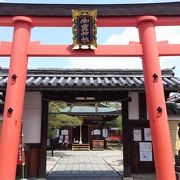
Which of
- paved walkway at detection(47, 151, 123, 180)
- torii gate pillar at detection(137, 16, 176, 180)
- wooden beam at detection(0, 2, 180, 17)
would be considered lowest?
paved walkway at detection(47, 151, 123, 180)

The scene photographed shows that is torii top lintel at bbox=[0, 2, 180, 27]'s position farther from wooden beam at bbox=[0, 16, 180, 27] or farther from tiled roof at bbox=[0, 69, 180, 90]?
tiled roof at bbox=[0, 69, 180, 90]

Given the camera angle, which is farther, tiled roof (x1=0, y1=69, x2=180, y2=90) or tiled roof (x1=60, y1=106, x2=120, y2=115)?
tiled roof (x1=60, y1=106, x2=120, y2=115)

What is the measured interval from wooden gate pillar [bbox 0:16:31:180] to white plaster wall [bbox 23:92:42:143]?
3600mm

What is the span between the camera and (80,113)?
2991 centimetres

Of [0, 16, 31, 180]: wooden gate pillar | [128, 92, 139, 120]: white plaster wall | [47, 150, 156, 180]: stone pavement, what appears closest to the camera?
[0, 16, 31, 180]: wooden gate pillar

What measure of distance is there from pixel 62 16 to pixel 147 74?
103 inches

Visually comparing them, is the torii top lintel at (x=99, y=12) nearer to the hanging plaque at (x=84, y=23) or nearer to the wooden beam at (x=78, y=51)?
the hanging plaque at (x=84, y=23)

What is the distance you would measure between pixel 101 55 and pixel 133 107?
13.0ft

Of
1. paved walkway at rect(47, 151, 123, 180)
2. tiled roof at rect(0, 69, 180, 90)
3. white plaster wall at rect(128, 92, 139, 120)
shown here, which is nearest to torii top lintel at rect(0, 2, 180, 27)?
tiled roof at rect(0, 69, 180, 90)

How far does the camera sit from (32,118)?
409 inches

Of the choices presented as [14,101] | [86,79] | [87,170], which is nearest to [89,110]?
[87,170]

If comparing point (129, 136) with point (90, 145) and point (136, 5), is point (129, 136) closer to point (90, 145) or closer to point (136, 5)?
point (136, 5)

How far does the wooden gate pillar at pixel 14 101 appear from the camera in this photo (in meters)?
6.40

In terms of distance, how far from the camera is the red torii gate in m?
6.44
